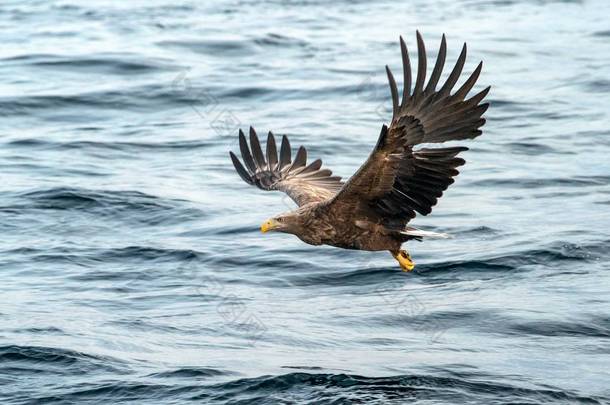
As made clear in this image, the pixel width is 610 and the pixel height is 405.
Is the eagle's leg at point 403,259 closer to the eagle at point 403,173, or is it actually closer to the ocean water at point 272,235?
the eagle at point 403,173

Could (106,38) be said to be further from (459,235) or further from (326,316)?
(326,316)

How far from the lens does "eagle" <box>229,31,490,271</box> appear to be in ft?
32.5

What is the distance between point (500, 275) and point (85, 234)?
5002 millimetres

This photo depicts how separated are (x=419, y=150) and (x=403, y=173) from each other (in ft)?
0.77

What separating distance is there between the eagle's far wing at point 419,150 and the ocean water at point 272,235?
1677 mm

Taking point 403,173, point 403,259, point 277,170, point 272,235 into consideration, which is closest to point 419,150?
point 403,173

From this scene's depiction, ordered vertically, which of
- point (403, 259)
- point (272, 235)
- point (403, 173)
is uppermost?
point (403, 173)

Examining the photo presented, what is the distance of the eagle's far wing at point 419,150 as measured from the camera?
9.91m

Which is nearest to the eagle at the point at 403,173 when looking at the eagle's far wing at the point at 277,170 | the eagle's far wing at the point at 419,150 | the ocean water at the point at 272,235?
the eagle's far wing at the point at 419,150

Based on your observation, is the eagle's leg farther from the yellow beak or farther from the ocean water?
the yellow beak

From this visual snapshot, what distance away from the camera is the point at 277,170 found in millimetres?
13008

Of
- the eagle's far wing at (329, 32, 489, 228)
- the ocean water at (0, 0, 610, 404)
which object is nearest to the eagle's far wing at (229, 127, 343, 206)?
the ocean water at (0, 0, 610, 404)

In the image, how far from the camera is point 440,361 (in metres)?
11.5

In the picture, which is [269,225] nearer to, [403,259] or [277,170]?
[403,259]
